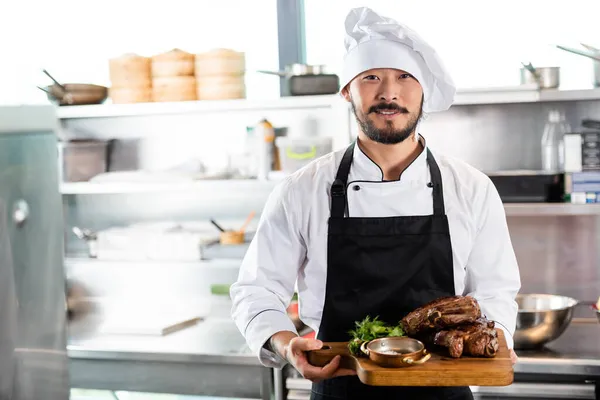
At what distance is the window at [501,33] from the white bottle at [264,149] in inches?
21.5

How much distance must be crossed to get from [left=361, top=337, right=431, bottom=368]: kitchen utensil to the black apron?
304 mm

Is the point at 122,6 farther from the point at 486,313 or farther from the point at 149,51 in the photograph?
the point at 486,313

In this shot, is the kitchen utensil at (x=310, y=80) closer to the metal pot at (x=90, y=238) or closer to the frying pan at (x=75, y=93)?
the frying pan at (x=75, y=93)

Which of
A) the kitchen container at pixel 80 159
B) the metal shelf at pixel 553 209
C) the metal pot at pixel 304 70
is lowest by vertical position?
the metal shelf at pixel 553 209

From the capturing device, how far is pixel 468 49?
384 cm

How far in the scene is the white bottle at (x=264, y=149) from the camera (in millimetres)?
3734

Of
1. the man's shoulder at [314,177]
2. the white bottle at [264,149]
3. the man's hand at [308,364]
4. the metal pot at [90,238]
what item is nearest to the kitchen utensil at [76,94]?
the metal pot at [90,238]

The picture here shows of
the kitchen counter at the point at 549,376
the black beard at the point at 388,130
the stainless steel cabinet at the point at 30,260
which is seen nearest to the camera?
the stainless steel cabinet at the point at 30,260

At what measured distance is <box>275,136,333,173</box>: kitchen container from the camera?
3605mm

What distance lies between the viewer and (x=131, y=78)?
382 cm

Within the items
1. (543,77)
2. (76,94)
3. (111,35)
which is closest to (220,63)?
(76,94)

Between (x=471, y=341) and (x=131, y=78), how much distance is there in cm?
251

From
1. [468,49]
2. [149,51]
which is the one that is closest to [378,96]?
[468,49]

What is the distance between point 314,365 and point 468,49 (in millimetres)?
A: 2394
